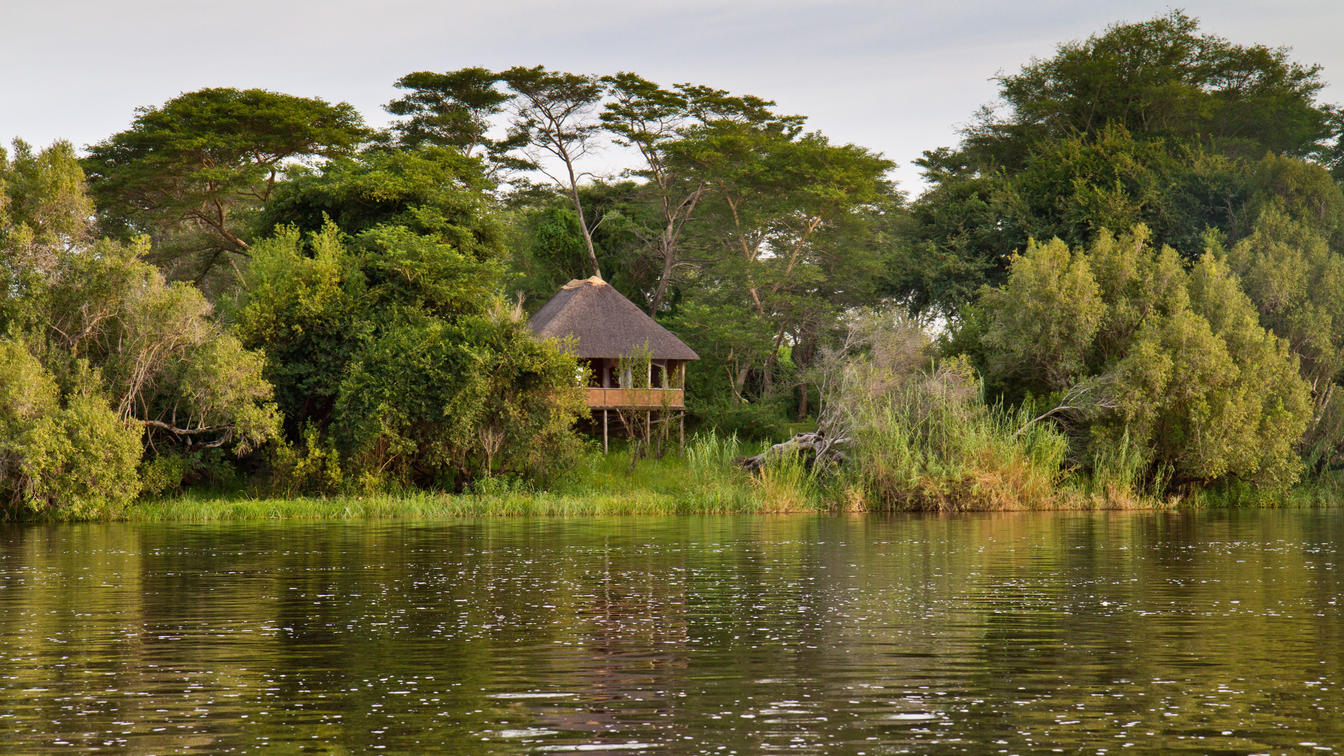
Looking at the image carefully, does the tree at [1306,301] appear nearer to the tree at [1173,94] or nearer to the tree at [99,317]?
the tree at [1173,94]

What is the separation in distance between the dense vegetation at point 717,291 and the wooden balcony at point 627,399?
392 centimetres

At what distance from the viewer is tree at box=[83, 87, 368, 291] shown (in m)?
39.6

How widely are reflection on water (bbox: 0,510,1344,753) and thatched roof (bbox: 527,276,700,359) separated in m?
21.8

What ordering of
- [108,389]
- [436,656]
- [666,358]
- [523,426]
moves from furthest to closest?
1. [666,358]
2. [523,426]
3. [108,389]
4. [436,656]

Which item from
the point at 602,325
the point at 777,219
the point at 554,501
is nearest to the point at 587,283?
the point at 602,325

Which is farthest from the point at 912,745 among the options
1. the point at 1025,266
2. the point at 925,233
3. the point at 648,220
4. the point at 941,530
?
the point at 648,220

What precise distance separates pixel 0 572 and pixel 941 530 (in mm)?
16451

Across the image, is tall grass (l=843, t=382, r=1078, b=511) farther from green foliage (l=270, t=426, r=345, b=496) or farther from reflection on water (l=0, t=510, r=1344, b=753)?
green foliage (l=270, t=426, r=345, b=496)

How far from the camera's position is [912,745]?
7.88 meters

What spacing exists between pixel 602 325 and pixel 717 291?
6537 mm

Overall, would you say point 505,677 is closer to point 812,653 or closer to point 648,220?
point 812,653

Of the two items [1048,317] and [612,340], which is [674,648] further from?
[612,340]

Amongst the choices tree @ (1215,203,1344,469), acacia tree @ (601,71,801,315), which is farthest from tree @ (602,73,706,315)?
tree @ (1215,203,1344,469)

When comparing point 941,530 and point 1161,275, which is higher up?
point 1161,275
